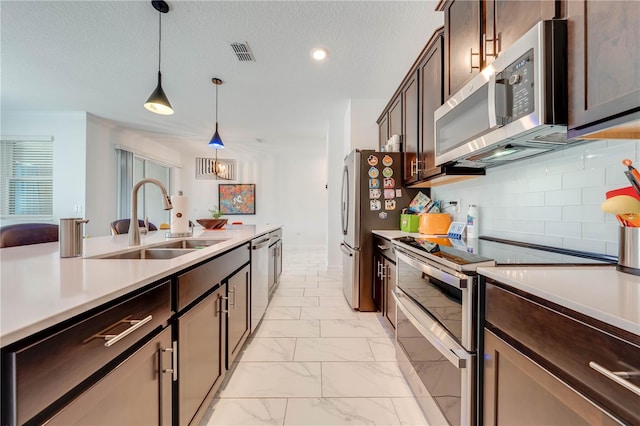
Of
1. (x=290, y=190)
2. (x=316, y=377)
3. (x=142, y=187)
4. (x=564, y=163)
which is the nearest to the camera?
(x=564, y=163)

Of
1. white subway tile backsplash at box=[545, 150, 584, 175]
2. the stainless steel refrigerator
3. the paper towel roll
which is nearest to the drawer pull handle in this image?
white subway tile backsplash at box=[545, 150, 584, 175]

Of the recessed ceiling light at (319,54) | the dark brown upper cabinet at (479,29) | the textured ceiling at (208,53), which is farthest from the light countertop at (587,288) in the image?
the recessed ceiling light at (319,54)

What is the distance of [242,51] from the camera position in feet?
8.96

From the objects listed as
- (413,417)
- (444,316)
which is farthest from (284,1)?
(413,417)

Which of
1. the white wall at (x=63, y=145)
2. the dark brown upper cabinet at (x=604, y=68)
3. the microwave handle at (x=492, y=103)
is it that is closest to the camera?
the dark brown upper cabinet at (x=604, y=68)

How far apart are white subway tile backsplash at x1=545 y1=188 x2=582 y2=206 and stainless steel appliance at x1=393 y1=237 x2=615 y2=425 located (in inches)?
9.5

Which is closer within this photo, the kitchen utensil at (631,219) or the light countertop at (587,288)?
the light countertop at (587,288)

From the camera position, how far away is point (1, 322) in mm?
500

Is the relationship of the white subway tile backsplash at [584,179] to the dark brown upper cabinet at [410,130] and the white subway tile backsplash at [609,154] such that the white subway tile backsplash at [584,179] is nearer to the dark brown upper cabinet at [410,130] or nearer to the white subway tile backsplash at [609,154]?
the white subway tile backsplash at [609,154]

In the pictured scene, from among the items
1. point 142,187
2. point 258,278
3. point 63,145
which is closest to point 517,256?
point 258,278

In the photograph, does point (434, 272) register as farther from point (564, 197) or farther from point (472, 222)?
point (472, 222)

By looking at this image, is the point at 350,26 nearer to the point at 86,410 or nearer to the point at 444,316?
the point at 444,316

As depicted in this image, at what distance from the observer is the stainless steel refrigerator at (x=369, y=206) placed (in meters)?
2.74

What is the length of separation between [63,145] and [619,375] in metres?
6.51
